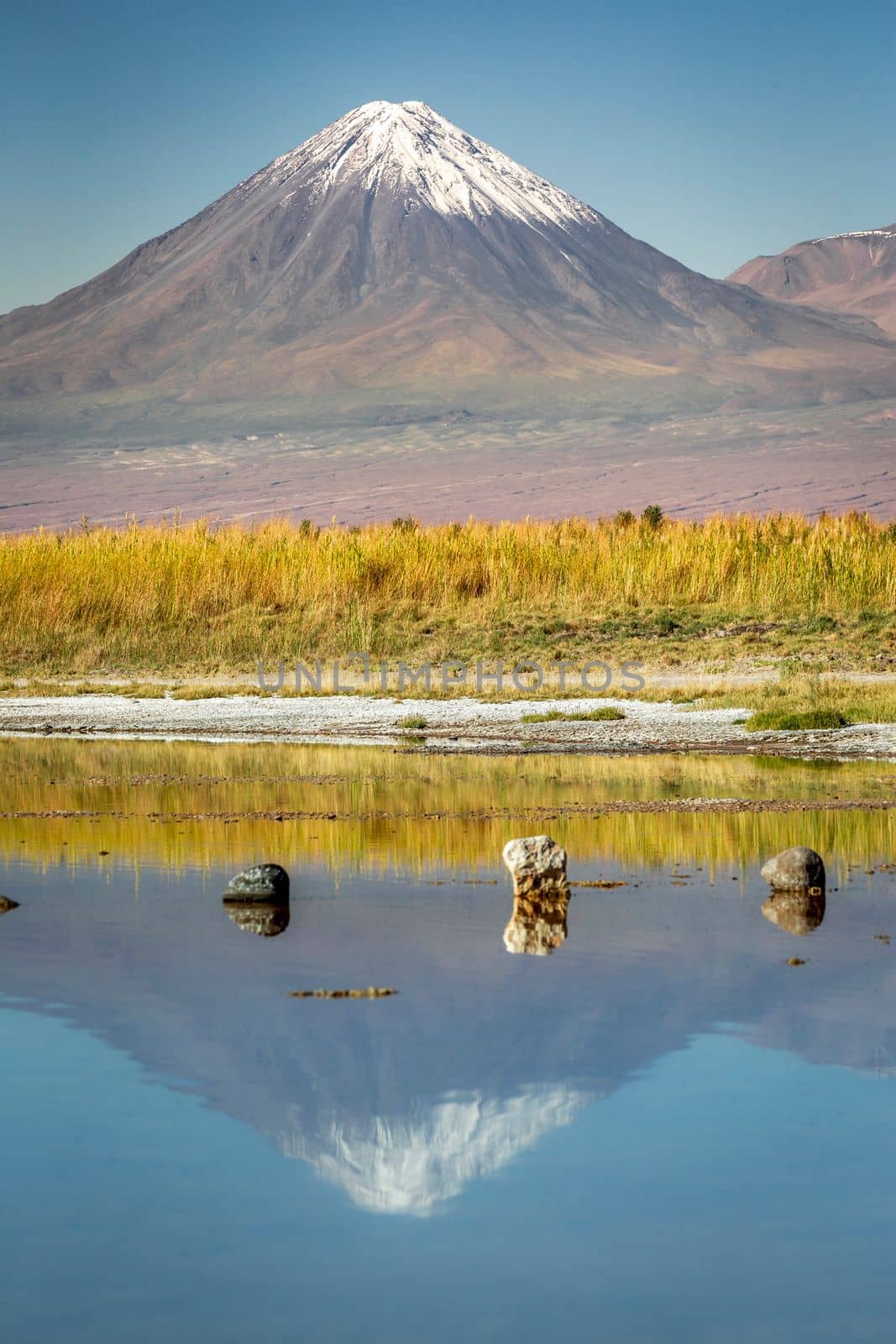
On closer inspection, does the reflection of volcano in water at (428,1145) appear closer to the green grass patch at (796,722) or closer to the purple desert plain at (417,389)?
the green grass patch at (796,722)

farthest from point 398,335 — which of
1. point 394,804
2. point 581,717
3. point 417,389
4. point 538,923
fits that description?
point 538,923

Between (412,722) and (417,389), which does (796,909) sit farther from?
(417,389)

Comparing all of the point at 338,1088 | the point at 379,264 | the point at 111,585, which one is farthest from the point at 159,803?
the point at 379,264

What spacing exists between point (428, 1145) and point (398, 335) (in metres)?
167

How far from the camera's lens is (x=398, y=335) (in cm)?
16950

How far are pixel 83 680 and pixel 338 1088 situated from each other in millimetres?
23474

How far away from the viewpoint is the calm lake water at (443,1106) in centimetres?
455

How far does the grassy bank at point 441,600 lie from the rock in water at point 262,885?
17789 mm

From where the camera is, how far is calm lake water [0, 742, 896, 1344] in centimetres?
455

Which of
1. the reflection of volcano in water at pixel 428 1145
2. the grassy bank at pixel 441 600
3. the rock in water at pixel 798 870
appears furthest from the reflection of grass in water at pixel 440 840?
the grassy bank at pixel 441 600

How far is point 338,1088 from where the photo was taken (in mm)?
6117

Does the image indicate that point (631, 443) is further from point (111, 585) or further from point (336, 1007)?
point (336, 1007)

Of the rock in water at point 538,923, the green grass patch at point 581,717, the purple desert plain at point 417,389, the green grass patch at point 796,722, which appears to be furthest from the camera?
the purple desert plain at point 417,389

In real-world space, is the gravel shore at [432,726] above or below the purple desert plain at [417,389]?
below
